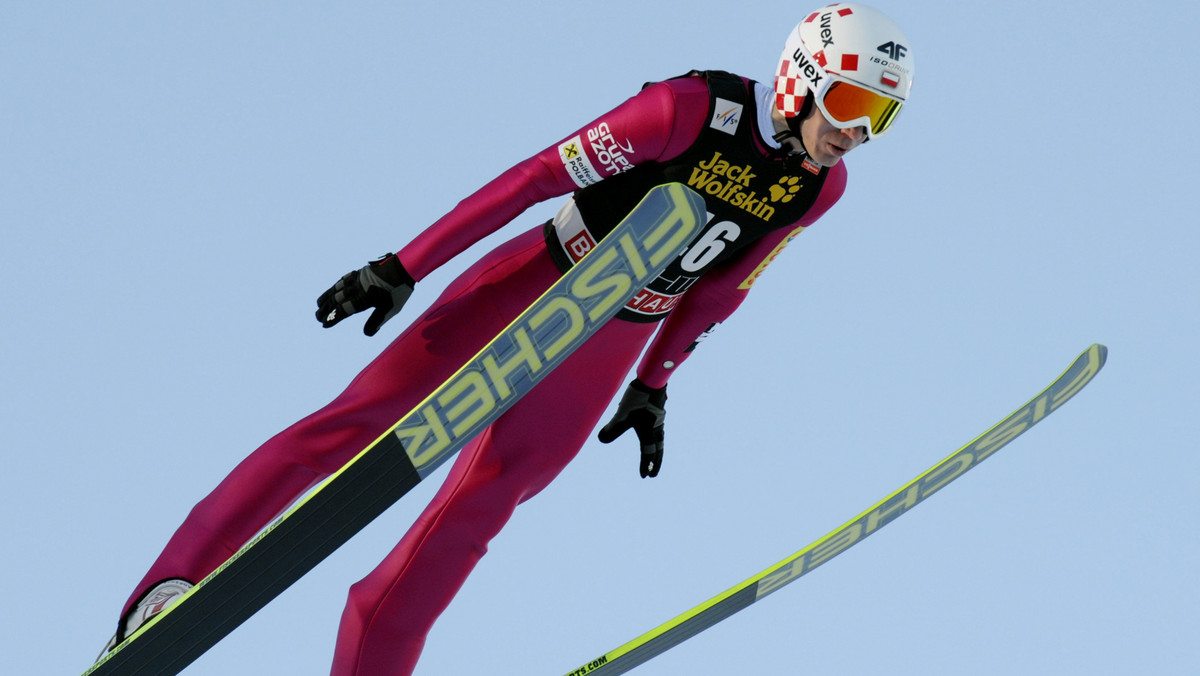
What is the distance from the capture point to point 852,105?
11.2 feet

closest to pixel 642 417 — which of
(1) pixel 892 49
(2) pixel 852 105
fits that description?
(2) pixel 852 105

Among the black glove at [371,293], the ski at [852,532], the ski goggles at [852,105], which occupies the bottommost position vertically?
the ski at [852,532]

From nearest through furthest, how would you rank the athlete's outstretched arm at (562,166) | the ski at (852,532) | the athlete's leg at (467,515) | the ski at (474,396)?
the ski at (474,396), the athlete's outstretched arm at (562,166), the athlete's leg at (467,515), the ski at (852,532)

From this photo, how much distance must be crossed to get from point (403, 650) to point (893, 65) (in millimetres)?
1769

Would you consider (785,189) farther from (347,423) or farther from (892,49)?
(347,423)

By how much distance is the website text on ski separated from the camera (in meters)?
3.46

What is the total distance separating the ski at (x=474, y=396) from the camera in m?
3.22

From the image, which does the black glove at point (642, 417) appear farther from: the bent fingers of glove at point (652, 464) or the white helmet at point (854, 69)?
the white helmet at point (854, 69)

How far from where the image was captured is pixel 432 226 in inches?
141

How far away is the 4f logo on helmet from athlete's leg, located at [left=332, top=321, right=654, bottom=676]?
0.90m

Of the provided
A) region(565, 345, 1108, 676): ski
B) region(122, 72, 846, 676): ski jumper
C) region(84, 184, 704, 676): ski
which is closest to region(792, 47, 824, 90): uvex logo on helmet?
region(122, 72, 846, 676): ski jumper

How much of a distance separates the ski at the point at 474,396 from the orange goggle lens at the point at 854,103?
0.42m

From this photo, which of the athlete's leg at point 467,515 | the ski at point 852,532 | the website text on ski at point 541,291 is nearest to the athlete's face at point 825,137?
the website text on ski at point 541,291

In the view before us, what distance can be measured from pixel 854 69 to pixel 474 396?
1.06 meters
